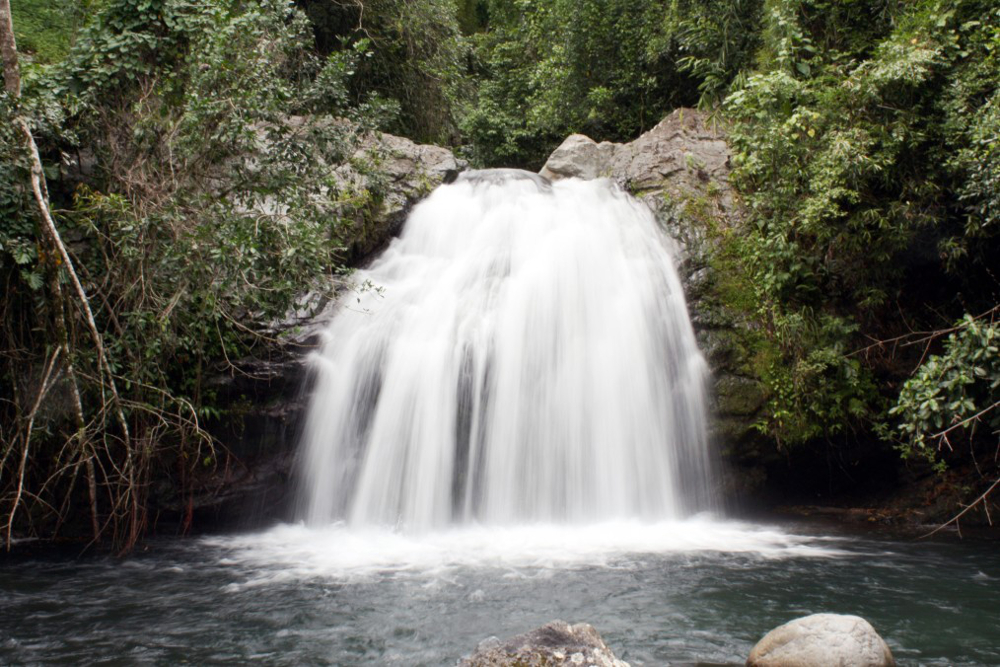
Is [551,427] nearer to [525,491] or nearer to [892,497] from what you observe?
[525,491]

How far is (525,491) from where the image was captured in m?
8.62

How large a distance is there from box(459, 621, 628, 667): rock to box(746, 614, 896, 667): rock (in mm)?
1195

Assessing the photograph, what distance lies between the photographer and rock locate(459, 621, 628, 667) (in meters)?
3.76

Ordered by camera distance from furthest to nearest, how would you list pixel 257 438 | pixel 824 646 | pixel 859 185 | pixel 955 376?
pixel 257 438 → pixel 859 185 → pixel 955 376 → pixel 824 646

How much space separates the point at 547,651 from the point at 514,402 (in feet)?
17.3

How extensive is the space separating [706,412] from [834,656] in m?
4.80

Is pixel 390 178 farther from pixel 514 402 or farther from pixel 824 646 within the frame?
pixel 824 646

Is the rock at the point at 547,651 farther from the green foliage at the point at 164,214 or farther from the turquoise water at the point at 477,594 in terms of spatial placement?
the green foliage at the point at 164,214

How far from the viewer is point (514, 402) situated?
9.01 meters

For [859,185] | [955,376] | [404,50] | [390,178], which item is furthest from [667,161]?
[404,50]

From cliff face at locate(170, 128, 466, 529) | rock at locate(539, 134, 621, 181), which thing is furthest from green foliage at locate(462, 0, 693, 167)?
cliff face at locate(170, 128, 466, 529)

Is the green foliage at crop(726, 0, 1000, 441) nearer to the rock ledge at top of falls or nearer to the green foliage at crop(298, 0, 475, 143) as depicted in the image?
the rock ledge at top of falls

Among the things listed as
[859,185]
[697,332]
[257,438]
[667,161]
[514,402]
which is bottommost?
[257,438]

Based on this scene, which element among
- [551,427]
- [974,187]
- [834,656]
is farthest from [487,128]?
[834,656]
